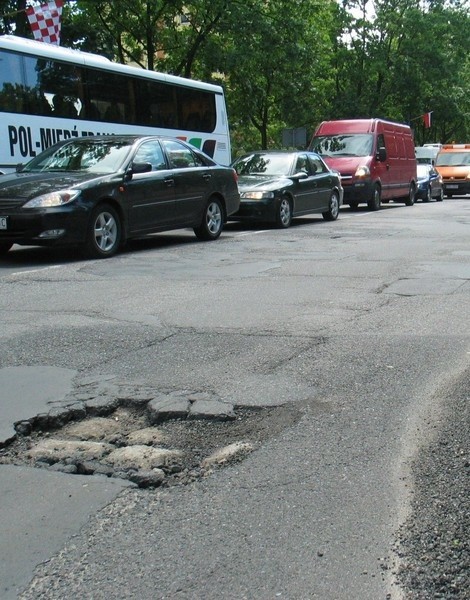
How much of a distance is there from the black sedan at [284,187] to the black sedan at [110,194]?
222 cm

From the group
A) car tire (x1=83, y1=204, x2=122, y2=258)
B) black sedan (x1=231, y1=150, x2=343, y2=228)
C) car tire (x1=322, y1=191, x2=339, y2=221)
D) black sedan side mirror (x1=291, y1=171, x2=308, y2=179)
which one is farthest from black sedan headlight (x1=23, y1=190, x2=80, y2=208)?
car tire (x1=322, y1=191, x2=339, y2=221)

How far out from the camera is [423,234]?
1535 cm

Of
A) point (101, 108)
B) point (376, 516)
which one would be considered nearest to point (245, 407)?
point (376, 516)

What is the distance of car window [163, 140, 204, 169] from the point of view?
12.9 metres

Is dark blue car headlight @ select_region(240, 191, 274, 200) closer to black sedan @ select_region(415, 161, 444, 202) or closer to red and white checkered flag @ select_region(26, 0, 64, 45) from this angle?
red and white checkered flag @ select_region(26, 0, 64, 45)

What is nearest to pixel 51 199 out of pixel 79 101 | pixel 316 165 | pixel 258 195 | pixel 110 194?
pixel 110 194

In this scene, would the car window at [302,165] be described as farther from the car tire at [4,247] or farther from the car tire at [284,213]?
the car tire at [4,247]

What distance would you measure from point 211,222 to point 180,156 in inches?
51.0

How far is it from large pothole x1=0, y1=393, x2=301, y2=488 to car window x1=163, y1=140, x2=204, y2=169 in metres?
8.56

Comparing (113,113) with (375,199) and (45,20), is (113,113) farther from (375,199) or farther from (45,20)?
(375,199)

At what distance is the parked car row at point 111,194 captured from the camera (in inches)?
417

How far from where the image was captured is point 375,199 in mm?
24312

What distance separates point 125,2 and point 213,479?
27.3m

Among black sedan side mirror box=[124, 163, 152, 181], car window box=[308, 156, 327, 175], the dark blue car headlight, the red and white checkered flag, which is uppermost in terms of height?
the red and white checkered flag
